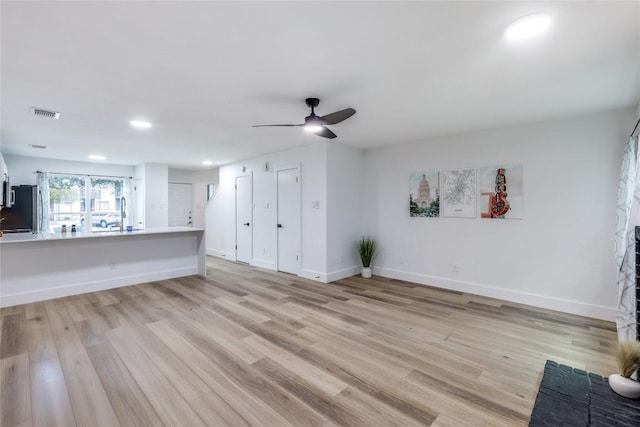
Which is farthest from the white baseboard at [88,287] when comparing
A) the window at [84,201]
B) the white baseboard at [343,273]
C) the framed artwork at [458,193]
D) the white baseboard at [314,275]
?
the framed artwork at [458,193]

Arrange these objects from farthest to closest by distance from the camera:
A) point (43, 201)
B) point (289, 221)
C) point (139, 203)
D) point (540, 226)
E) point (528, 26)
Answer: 1. point (139, 203)
2. point (43, 201)
3. point (289, 221)
4. point (540, 226)
5. point (528, 26)

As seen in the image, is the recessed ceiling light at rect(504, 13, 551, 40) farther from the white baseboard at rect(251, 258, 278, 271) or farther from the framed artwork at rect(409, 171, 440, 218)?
the white baseboard at rect(251, 258, 278, 271)

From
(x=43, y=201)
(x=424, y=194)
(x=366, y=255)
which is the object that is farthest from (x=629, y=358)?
(x=43, y=201)

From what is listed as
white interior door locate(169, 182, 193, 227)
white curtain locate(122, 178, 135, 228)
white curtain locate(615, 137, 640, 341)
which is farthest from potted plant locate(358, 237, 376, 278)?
white curtain locate(122, 178, 135, 228)

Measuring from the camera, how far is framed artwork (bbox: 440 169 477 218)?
4.34 m

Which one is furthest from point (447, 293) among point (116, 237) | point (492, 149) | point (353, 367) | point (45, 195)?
point (45, 195)

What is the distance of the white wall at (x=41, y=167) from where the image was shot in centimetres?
623

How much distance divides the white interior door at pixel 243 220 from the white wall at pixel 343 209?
2252 millimetres

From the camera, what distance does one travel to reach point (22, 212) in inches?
240

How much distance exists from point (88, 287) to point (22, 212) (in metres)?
3.50

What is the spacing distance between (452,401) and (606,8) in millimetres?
2600

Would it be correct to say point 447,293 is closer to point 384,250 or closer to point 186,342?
point 384,250

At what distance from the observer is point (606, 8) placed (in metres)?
1.65

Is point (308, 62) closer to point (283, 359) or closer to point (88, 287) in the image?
point (283, 359)
